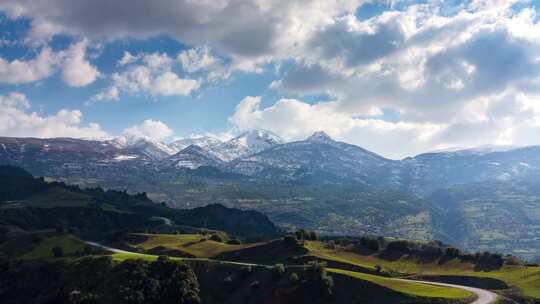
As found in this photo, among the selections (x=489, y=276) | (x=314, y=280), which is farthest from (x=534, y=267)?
(x=314, y=280)

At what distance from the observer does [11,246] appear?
192 meters

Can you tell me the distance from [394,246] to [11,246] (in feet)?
471

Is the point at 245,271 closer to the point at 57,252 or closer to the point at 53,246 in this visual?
the point at 57,252

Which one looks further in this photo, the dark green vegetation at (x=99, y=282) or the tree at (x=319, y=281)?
the dark green vegetation at (x=99, y=282)

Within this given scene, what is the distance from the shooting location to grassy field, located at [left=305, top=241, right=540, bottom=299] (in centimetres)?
11934

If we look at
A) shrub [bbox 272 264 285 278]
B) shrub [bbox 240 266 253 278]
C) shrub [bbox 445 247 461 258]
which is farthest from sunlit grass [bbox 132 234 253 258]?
shrub [bbox 445 247 461 258]

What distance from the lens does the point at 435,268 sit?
14525cm

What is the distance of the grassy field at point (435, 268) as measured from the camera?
4699 inches

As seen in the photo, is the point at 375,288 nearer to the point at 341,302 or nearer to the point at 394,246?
the point at 341,302

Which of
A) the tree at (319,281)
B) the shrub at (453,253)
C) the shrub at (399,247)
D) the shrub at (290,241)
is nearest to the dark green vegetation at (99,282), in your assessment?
the tree at (319,281)

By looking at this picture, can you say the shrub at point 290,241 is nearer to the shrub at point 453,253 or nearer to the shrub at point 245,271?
the shrub at point 245,271

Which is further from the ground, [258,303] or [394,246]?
[394,246]

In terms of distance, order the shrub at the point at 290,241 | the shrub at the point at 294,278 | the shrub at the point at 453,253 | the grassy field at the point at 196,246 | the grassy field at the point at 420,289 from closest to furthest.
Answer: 1. the grassy field at the point at 420,289
2. the shrub at the point at 294,278
3. the shrub at the point at 453,253
4. the shrub at the point at 290,241
5. the grassy field at the point at 196,246

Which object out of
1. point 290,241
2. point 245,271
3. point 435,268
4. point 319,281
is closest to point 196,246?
point 290,241
